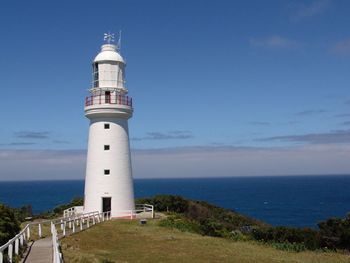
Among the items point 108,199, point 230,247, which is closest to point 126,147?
point 108,199

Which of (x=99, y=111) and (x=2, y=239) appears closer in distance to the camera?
(x=2, y=239)

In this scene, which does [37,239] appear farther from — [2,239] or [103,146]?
[103,146]

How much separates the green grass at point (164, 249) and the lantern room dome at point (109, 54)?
1163 cm

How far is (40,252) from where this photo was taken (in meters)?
16.2

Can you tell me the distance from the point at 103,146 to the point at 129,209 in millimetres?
4555

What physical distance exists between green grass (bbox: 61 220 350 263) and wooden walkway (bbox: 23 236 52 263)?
60cm

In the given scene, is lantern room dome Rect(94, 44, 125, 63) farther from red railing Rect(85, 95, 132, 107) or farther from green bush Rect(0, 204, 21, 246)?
green bush Rect(0, 204, 21, 246)

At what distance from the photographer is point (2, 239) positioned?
1622 centimetres

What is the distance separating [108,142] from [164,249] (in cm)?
1198

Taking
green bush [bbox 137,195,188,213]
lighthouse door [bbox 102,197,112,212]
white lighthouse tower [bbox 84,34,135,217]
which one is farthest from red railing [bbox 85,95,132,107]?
green bush [bbox 137,195,188,213]

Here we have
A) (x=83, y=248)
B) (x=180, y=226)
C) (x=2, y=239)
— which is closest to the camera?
(x=2, y=239)

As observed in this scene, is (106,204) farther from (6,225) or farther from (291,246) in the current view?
(291,246)

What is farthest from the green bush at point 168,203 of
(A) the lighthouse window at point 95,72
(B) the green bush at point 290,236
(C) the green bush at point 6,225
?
(C) the green bush at point 6,225

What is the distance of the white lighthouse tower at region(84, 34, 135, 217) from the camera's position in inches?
1152
